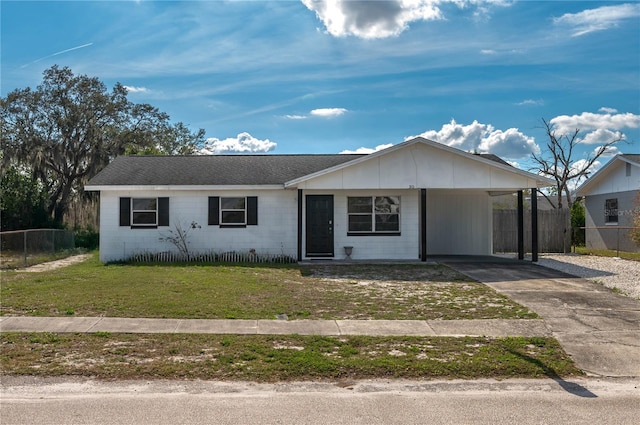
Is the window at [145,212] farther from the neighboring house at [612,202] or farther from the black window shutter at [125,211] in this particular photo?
the neighboring house at [612,202]

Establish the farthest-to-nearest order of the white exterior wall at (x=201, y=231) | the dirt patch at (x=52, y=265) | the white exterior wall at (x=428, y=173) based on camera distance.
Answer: the white exterior wall at (x=201, y=231) < the white exterior wall at (x=428, y=173) < the dirt patch at (x=52, y=265)

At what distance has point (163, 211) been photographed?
19.1 m

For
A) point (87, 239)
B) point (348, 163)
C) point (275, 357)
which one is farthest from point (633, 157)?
point (87, 239)

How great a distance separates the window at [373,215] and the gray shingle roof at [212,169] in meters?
2.56

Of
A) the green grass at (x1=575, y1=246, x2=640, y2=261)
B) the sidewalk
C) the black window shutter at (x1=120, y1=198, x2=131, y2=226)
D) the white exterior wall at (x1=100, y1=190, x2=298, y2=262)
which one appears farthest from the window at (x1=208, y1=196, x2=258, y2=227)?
the green grass at (x1=575, y1=246, x2=640, y2=261)

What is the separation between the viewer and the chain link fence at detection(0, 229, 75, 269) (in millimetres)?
16688

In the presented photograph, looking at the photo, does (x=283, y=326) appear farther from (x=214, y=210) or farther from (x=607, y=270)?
(x=607, y=270)

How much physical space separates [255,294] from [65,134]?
27.1 m

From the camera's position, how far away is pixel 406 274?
14992 mm

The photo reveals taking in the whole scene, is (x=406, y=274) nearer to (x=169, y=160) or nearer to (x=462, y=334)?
(x=462, y=334)

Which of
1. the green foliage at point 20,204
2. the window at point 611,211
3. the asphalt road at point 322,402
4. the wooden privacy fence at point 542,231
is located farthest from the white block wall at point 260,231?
the asphalt road at point 322,402

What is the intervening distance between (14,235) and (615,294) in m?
16.8

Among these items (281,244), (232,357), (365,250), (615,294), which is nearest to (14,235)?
(281,244)

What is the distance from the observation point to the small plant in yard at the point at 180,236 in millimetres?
18938
